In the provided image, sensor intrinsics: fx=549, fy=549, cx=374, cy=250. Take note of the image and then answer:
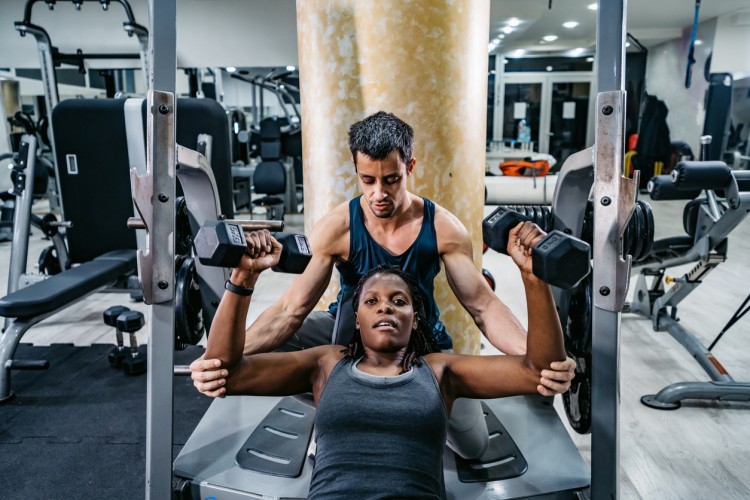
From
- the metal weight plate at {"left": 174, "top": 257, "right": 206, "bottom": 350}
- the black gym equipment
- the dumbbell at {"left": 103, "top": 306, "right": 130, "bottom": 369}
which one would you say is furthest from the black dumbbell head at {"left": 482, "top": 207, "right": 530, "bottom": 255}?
the dumbbell at {"left": 103, "top": 306, "right": 130, "bottom": 369}

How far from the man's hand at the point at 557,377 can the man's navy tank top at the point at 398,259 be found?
45cm

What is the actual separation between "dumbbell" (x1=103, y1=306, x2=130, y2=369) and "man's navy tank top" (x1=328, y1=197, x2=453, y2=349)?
146cm

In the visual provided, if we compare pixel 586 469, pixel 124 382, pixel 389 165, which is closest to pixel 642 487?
pixel 586 469

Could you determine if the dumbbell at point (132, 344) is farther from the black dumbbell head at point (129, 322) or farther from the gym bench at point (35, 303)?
the gym bench at point (35, 303)

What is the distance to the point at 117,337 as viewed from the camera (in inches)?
105

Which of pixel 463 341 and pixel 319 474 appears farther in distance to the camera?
pixel 463 341

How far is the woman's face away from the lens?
1276 mm

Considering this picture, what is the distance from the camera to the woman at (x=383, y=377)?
3.65 ft

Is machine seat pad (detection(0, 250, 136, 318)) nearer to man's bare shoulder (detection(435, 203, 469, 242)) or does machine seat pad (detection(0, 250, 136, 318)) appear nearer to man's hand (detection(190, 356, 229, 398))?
man's hand (detection(190, 356, 229, 398))

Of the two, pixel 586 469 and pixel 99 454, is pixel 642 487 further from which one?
pixel 99 454

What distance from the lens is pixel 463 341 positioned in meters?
2.25

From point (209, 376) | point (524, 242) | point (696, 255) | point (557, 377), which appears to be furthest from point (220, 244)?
point (696, 255)

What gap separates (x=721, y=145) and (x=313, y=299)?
8.14 m

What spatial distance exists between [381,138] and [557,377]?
2.32 feet
